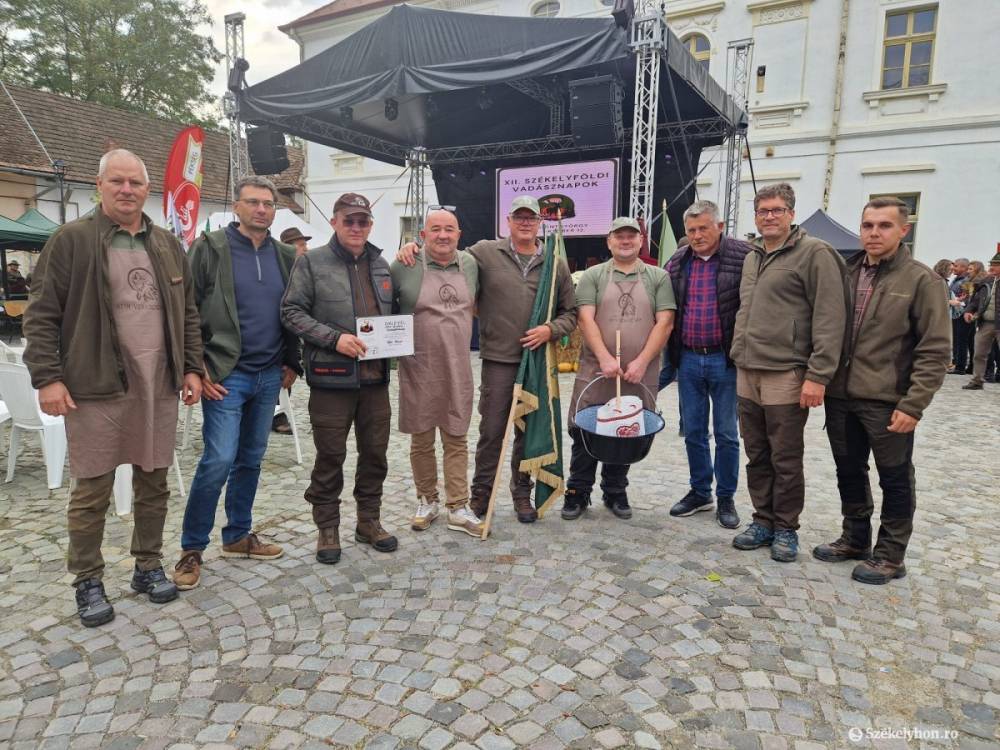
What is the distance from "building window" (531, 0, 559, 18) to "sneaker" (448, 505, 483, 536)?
17.3 m

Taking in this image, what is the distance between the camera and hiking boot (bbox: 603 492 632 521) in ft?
13.4

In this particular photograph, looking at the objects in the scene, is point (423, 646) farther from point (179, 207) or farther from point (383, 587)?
point (179, 207)

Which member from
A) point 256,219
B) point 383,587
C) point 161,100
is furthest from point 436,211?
point 161,100

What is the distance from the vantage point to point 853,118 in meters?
14.4

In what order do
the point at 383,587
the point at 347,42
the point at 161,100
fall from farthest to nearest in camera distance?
the point at 161,100
the point at 347,42
the point at 383,587

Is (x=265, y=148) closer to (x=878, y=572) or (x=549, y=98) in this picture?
(x=549, y=98)

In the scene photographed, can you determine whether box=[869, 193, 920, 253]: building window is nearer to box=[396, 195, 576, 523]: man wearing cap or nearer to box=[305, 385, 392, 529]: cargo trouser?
box=[396, 195, 576, 523]: man wearing cap

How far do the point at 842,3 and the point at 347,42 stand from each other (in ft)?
38.5

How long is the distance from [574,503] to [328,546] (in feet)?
5.11

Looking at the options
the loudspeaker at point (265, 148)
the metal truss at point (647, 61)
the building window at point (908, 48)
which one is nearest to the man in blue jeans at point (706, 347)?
the metal truss at point (647, 61)

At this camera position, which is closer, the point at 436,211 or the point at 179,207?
the point at 436,211

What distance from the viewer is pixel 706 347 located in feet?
12.7

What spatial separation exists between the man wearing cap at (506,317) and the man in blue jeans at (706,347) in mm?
719

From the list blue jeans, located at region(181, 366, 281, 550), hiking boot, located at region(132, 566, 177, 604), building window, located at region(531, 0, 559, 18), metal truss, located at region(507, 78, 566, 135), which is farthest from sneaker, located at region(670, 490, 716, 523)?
building window, located at region(531, 0, 559, 18)
